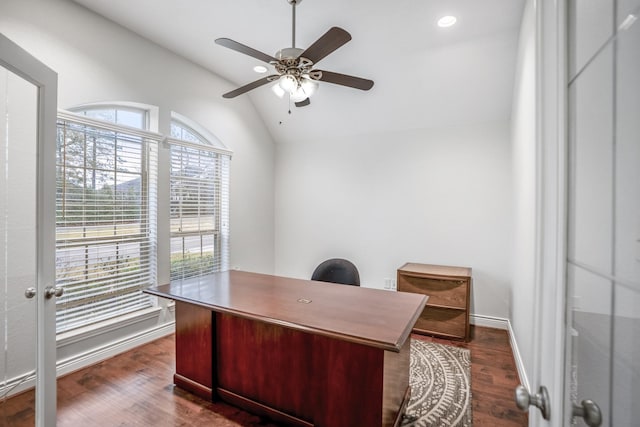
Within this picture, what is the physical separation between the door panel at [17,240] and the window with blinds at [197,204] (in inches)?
68.4

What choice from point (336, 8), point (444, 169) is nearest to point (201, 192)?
point (336, 8)

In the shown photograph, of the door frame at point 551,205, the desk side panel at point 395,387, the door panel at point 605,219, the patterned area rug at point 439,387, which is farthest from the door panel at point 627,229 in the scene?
the patterned area rug at point 439,387

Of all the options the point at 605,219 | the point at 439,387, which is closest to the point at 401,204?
the point at 439,387

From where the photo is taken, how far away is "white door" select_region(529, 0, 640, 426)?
493 mm

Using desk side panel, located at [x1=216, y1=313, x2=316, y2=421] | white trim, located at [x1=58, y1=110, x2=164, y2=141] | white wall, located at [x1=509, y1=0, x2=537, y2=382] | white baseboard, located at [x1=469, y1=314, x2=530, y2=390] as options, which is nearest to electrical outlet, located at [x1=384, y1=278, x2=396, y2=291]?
white baseboard, located at [x1=469, y1=314, x2=530, y2=390]

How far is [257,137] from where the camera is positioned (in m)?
4.60

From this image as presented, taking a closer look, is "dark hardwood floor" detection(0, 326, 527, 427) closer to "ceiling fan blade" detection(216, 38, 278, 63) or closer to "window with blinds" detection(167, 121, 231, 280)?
"window with blinds" detection(167, 121, 231, 280)

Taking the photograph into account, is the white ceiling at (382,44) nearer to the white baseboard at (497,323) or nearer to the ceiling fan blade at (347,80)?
the ceiling fan blade at (347,80)

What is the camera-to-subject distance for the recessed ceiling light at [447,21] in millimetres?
2503

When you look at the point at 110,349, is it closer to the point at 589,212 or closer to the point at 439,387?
the point at 439,387

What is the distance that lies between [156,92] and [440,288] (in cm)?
370

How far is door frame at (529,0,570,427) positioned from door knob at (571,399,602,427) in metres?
0.04

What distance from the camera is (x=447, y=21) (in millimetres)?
2541

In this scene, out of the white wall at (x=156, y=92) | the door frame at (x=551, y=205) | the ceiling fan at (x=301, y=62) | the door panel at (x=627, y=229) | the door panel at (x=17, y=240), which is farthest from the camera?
the white wall at (x=156, y=92)
